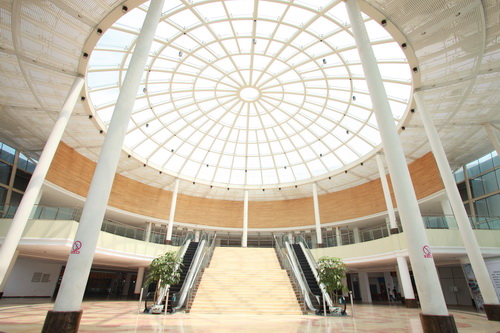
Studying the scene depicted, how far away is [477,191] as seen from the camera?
2755 cm

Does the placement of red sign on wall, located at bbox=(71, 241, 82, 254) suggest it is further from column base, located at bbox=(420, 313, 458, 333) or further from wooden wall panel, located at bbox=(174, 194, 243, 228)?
wooden wall panel, located at bbox=(174, 194, 243, 228)

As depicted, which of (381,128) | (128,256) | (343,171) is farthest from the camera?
(343,171)

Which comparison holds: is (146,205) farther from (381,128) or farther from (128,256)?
(381,128)

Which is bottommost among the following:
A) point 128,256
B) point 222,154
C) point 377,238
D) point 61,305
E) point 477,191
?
point 61,305

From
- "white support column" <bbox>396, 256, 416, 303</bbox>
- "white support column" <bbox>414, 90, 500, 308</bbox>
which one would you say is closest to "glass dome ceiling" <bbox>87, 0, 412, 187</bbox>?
"white support column" <bbox>414, 90, 500, 308</bbox>

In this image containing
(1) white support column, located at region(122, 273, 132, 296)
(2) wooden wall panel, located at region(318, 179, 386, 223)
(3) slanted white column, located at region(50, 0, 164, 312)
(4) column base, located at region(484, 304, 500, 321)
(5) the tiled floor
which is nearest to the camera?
(3) slanted white column, located at region(50, 0, 164, 312)

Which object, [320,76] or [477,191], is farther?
[477,191]

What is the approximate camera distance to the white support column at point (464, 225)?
12.9m

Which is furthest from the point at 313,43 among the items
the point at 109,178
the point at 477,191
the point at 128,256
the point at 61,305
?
the point at 477,191

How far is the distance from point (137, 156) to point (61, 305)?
Answer: 76.6 feet

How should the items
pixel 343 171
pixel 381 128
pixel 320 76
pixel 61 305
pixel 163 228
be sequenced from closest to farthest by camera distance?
pixel 61 305 < pixel 381 128 < pixel 320 76 < pixel 343 171 < pixel 163 228

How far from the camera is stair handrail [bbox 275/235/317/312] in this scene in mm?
15805

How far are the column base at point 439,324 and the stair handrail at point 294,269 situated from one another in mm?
9019

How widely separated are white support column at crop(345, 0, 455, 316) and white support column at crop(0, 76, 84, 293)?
14653 mm
